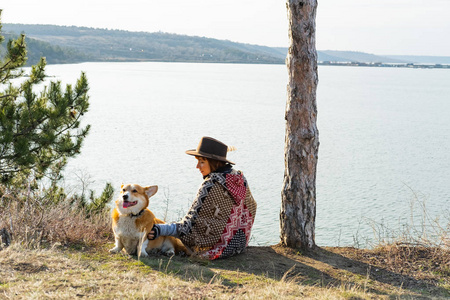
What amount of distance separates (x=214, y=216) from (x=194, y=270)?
0.77 metres

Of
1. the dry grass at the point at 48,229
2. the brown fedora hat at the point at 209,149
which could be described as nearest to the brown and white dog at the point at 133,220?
the brown fedora hat at the point at 209,149

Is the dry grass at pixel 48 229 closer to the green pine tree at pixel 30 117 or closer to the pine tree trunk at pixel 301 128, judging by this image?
the green pine tree at pixel 30 117

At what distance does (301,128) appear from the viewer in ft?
21.9

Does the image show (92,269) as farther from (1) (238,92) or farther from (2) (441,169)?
(1) (238,92)

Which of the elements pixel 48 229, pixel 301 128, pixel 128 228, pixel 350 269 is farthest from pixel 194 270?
pixel 301 128

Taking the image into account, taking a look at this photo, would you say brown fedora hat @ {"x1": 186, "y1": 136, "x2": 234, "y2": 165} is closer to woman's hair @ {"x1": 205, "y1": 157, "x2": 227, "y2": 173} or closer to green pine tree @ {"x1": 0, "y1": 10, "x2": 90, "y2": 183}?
woman's hair @ {"x1": 205, "y1": 157, "x2": 227, "y2": 173}

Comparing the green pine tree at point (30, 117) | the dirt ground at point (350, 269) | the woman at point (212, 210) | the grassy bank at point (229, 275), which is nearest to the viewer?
the grassy bank at point (229, 275)

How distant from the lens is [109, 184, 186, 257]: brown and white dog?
572 centimetres

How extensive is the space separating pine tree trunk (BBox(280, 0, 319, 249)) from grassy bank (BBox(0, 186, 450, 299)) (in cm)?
44

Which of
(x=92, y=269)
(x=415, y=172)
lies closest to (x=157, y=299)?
(x=92, y=269)

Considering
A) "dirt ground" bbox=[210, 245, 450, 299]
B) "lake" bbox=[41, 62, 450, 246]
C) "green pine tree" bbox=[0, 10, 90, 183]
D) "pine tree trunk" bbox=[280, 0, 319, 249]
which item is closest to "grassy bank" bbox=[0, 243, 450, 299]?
"dirt ground" bbox=[210, 245, 450, 299]

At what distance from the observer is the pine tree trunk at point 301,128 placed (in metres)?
6.69

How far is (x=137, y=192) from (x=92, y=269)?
36.5 inches

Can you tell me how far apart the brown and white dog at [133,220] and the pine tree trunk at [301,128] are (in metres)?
1.81
